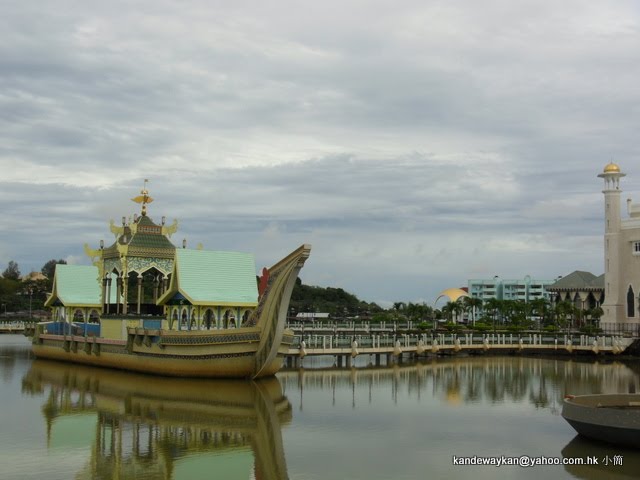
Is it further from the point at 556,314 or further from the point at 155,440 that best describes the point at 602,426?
the point at 556,314

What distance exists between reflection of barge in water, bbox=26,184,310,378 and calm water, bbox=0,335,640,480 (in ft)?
2.89

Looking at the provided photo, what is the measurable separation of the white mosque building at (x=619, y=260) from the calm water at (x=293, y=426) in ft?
69.3

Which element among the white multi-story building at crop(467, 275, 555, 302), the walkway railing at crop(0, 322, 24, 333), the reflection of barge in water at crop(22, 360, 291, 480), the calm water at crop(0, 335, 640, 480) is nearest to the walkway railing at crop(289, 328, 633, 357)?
the calm water at crop(0, 335, 640, 480)

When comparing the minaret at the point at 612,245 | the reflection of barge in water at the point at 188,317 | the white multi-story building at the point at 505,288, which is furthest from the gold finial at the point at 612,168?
the white multi-story building at the point at 505,288

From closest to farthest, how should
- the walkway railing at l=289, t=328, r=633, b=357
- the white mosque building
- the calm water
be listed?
the calm water → the walkway railing at l=289, t=328, r=633, b=357 → the white mosque building

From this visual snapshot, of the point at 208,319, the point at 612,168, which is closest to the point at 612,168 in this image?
the point at 612,168

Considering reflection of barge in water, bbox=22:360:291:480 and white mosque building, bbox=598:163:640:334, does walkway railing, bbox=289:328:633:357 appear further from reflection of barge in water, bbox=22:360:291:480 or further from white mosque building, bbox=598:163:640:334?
reflection of barge in water, bbox=22:360:291:480

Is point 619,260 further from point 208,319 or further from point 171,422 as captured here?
point 171,422

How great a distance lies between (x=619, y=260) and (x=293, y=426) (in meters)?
41.2

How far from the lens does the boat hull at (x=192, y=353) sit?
29547 millimetres

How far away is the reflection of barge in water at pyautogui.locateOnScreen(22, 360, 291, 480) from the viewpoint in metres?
16.9

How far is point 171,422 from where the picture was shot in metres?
21.8

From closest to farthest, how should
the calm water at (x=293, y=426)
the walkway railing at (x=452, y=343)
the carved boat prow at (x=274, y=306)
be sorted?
the calm water at (x=293, y=426) → the carved boat prow at (x=274, y=306) → the walkway railing at (x=452, y=343)

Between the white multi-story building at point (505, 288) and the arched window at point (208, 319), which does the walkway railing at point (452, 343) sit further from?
the white multi-story building at point (505, 288)
